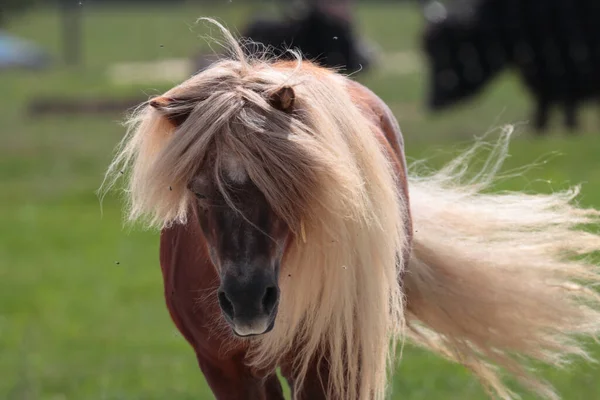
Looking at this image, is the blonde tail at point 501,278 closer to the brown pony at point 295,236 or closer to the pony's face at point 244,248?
the brown pony at point 295,236

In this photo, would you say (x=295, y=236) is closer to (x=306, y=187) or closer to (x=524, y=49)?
(x=306, y=187)

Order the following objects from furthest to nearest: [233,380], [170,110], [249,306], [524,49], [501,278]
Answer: [524,49] → [501,278] → [233,380] → [170,110] → [249,306]

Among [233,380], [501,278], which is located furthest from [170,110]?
[501,278]

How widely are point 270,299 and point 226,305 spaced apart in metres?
0.13

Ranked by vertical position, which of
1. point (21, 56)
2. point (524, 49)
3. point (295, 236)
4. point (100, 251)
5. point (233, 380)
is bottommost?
point (21, 56)

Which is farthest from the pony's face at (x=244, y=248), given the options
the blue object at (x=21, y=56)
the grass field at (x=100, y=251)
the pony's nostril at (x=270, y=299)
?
the blue object at (x=21, y=56)

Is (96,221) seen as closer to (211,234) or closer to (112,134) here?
(112,134)

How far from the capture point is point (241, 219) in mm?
3514

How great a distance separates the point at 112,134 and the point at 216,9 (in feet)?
32.1

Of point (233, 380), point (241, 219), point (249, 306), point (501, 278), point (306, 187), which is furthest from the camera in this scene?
point (501, 278)

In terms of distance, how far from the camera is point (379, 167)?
388 centimetres

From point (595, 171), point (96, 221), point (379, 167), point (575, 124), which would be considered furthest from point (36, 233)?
point (379, 167)

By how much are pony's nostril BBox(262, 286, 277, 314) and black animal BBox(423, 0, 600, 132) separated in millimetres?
18546

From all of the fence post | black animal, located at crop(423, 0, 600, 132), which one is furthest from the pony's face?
the fence post
